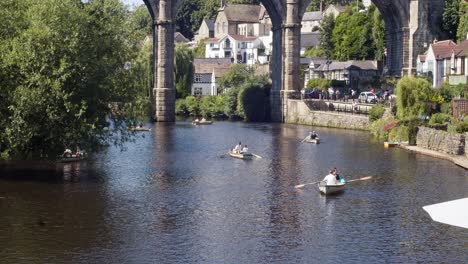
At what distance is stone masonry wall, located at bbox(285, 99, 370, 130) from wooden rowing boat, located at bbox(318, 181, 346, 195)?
4641 centimetres

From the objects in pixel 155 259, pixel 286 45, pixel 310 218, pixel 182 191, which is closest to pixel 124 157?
pixel 182 191

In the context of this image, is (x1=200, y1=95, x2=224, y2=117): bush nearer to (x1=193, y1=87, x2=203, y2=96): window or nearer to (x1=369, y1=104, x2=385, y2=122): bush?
(x1=193, y1=87, x2=203, y2=96): window

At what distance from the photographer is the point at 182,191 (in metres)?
55.8

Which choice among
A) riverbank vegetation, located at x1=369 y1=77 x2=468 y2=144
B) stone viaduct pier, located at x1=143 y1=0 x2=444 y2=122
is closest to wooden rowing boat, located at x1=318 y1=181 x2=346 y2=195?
riverbank vegetation, located at x1=369 y1=77 x2=468 y2=144

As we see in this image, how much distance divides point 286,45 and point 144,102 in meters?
58.8

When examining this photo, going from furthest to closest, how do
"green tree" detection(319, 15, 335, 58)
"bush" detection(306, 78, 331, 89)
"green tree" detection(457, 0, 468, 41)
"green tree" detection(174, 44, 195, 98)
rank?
"green tree" detection(319, 15, 335, 58) → "green tree" detection(174, 44, 195, 98) → "bush" detection(306, 78, 331, 89) → "green tree" detection(457, 0, 468, 41)

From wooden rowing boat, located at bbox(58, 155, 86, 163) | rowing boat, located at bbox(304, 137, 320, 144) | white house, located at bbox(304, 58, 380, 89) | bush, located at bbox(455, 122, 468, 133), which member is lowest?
wooden rowing boat, located at bbox(58, 155, 86, 163)

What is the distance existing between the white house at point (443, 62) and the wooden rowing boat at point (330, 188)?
4755 centimetres

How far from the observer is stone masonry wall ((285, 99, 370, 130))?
103625 millimetres

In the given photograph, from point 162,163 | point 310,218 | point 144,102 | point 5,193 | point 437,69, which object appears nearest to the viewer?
point 310,218

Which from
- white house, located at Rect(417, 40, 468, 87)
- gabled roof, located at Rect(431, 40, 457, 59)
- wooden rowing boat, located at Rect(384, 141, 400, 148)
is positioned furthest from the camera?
gabled roof, located at Rect(431, 40, 457, 59)

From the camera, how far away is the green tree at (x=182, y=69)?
136 m

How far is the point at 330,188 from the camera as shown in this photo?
55.0 m

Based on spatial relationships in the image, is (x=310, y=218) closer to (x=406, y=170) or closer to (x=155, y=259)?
(x=155, y=259)
